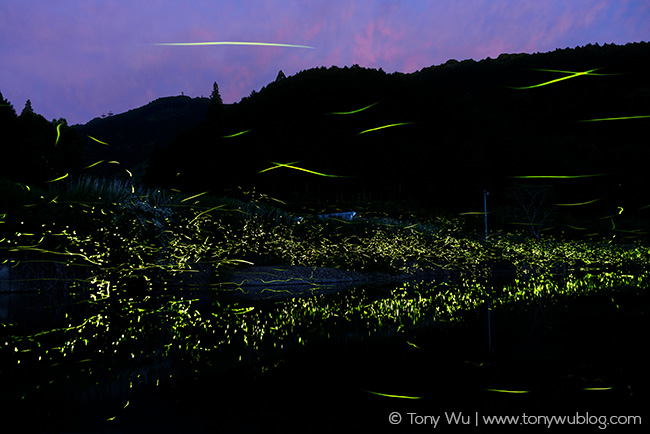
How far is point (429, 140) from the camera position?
82.5 metres

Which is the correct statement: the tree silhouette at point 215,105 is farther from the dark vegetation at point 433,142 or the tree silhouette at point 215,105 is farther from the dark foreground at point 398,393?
the dark foreground at point 398,393

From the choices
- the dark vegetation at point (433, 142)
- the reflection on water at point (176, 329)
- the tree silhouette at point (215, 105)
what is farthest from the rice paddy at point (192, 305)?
the tree silhouette at point (215, 105)

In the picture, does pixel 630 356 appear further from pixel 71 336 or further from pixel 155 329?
pixel 71 336

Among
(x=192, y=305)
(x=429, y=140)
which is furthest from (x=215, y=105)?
(x=192, y=305)

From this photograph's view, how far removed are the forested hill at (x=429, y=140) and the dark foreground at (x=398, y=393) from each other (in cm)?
5503

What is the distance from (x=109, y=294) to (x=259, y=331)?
7032 millimetres

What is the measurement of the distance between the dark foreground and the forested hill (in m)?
55.0

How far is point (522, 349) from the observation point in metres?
3.97

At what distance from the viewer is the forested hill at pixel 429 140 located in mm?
65312

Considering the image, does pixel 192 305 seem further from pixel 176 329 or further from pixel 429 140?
pixel 429 140

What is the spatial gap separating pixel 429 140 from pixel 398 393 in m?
83.1

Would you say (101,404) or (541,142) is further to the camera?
(541,142)

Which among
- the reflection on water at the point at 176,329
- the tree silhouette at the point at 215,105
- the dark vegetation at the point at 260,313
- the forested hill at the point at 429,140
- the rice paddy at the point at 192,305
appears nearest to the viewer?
the dark vegetation at the point at 260,313

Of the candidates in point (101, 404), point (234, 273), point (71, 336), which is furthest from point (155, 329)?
point (234, 273)
